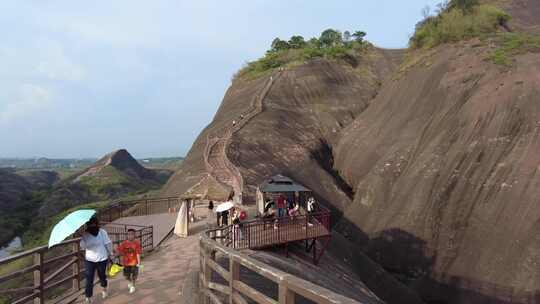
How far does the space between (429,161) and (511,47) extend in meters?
10.8

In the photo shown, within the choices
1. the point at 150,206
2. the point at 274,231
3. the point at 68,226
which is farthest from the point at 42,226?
the point at 68,226

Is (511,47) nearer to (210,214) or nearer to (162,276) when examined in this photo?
(210,214)

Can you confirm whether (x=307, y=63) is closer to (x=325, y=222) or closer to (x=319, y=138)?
(x=319, y=138)

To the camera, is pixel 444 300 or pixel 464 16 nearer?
pixel 444 300

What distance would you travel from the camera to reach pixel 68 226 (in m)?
6.59

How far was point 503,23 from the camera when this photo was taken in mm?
37469

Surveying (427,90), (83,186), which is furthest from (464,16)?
(83,186)

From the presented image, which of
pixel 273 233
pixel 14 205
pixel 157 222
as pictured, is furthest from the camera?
pixel 14 205

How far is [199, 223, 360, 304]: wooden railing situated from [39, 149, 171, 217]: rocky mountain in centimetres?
6450

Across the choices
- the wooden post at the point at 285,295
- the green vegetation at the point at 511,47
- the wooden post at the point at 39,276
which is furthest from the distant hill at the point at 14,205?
the wooden post at the point at 285,295

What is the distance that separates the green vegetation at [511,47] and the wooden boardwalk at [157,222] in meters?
22.6

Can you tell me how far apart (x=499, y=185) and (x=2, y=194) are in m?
81.9

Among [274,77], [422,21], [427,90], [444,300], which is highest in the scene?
[422,21]

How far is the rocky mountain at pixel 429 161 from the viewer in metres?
18.3
